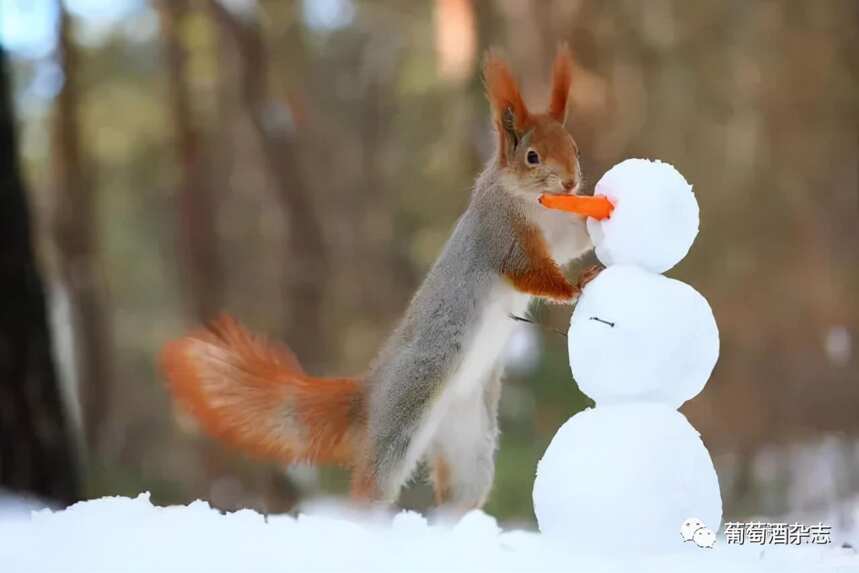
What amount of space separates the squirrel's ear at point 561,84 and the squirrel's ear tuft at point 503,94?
4 centimetres

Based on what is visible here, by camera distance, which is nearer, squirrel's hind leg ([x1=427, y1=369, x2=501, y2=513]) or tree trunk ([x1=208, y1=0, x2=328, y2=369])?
squirrel's hind leg ([x1=427, y1=369, x2=501, y2=513])

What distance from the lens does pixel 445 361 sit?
909 mm

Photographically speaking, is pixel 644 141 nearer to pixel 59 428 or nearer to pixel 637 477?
pixel 59 428

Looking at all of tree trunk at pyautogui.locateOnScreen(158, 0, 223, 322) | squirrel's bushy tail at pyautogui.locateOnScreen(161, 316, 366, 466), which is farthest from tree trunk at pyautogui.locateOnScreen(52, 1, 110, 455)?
squirrel's bushy tail at pyautogui.locateOnScreen(161, 316, 366, 466)

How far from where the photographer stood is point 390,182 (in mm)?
4277

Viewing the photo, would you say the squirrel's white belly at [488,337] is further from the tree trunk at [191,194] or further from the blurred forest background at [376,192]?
the tree trunk at [191,194]

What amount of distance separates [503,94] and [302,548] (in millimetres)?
450

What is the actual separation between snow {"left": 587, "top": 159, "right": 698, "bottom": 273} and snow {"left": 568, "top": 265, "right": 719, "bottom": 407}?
2cm

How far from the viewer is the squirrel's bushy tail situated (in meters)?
0.98

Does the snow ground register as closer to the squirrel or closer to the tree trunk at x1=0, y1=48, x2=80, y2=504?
the squirrel

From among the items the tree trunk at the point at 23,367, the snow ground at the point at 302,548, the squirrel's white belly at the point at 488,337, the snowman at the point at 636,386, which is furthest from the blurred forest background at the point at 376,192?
the snow ground at the point at 302,548

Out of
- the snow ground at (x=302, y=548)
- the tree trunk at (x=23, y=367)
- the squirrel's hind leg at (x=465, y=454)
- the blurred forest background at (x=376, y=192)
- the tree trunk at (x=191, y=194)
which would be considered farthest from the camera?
the tree trunk at (x=191, y=194)

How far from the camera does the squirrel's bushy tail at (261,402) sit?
38.8 inches

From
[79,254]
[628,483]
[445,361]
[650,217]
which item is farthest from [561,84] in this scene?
[79,254]
